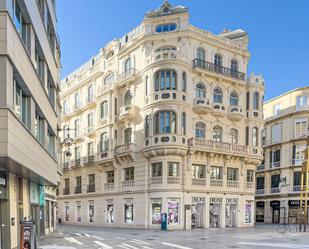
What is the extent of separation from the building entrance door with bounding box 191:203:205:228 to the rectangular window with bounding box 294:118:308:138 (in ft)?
61.0

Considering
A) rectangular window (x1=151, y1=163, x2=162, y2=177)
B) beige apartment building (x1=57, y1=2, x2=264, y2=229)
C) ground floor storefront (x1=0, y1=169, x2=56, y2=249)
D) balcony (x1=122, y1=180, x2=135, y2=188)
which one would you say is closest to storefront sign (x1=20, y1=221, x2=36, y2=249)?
ground floor storefront (x1=0, y1=169, x2=56, y2=249)

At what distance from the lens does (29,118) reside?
1323cm

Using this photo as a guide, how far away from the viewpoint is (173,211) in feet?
88.0

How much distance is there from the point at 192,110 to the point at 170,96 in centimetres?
289

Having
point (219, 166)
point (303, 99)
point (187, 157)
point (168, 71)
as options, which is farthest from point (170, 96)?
point (303, 99)

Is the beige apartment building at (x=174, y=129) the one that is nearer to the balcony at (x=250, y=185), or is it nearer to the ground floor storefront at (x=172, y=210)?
the ground floor storefront at (x=172, y=210)

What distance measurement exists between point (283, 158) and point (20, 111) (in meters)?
36.3

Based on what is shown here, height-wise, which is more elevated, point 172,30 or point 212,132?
point 172,30

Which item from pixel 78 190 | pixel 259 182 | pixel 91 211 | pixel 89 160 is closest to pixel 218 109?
pixel 89 160

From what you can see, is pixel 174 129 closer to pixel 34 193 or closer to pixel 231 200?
pixel 231 200

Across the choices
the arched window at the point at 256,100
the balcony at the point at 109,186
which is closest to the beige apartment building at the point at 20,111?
the balcony at the point at 109,186

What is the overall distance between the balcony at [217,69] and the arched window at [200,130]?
507cm

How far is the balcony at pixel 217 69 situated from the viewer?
2909 centimetres

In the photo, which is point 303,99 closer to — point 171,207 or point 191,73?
point 191,73
